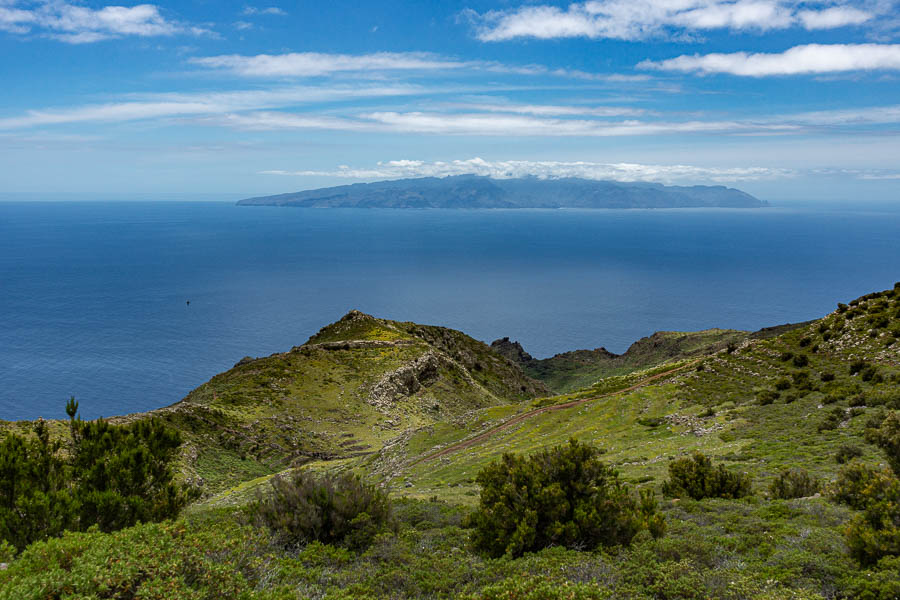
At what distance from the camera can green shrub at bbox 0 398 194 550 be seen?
11586mm

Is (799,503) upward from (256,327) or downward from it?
upward

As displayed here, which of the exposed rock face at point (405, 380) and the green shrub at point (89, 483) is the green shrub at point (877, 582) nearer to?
the green shrub at point (89, 483)

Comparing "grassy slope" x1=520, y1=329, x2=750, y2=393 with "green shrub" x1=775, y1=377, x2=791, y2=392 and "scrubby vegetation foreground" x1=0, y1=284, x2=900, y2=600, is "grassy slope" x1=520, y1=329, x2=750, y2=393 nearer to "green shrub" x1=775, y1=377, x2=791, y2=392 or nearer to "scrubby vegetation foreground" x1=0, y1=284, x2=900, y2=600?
"green shrub" x1=775, y1=377, x2=791, y2=392

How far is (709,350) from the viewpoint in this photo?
261ft

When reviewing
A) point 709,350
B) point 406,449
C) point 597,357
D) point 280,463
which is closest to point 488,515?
point 406,449

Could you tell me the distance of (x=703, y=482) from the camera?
18.5 metres

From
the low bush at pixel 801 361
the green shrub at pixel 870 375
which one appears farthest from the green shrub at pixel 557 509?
the low bush at pixel 801 361

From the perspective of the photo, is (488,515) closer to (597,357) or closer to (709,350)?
(709,350)

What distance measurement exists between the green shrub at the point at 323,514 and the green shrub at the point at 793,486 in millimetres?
13165

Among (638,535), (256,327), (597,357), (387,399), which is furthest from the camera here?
(256,327)

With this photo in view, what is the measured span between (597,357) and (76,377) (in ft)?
367

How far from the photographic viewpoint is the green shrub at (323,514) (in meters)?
14.5

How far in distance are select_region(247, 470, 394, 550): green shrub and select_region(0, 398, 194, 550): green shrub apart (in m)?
2.72

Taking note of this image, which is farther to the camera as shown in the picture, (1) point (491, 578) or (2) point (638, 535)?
(2) point (638, 535)
